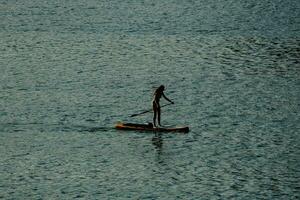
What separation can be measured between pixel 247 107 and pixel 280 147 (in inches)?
273

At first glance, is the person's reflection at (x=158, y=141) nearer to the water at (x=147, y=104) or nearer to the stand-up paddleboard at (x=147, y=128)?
the water at (x=147, y=104)

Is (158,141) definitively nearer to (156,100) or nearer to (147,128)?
(147,128)

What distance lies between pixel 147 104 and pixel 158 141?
6.69 meters

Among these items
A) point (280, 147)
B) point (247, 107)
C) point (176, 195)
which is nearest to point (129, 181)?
point (176, 195)

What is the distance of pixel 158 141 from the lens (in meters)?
36.4

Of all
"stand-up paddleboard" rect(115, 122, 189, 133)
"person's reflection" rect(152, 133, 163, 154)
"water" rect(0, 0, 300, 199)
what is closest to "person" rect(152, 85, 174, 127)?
"stand-up paddleboard" rect(115, 122, 189, 133)

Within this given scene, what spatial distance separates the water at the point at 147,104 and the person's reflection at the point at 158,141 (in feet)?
0.29

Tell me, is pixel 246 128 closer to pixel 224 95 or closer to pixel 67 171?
pixel 224 95

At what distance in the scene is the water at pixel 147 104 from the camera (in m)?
31.8

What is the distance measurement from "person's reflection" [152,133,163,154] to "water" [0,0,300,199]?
90 millimetres

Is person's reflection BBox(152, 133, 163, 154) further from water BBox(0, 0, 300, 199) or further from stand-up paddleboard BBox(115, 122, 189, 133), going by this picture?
stand-up paddleboard BBox(115, 122, 189, 133)

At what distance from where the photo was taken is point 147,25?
70.1 metres

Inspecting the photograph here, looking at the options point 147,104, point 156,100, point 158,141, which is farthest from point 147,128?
point 147,104

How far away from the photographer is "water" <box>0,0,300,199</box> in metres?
31.8
